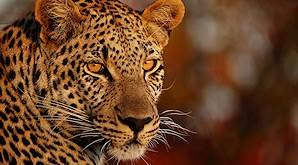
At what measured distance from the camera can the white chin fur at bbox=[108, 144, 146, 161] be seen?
323 inches

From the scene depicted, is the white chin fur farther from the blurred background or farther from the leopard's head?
the blurred background

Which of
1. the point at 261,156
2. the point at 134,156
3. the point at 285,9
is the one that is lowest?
the point at 261,156

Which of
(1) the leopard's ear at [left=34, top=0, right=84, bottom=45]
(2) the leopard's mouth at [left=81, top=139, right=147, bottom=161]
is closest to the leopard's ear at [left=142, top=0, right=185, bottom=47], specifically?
(1) the leopard's ear at [left=34, top=0, right=84, bottom=45]

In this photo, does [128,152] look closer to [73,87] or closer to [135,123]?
[135,123]

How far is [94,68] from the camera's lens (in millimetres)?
Answer: 8141

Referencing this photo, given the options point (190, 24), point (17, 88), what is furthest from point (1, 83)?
point (190, 24)

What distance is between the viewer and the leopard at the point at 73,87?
797 cm

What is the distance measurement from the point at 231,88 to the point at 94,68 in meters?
20.4

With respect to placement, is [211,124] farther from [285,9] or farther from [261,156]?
[285,9]

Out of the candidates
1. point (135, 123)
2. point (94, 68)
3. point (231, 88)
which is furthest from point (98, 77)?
point (231, 88)

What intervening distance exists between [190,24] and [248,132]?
10.5 feet

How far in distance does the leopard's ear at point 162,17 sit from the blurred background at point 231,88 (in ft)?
53.2

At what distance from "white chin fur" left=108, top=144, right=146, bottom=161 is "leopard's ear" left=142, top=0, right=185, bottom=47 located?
2.85ft

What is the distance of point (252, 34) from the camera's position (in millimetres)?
29422
